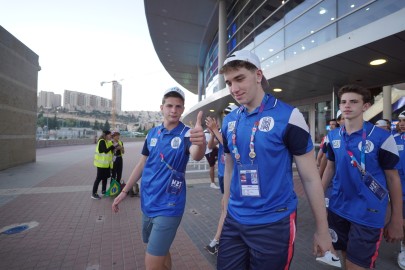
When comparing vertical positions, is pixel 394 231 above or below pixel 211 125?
below

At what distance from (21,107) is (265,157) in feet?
55.2

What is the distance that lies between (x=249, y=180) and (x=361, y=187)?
1.40 m

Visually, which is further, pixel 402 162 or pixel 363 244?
pixel 402 162

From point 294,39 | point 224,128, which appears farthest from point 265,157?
point 294,39

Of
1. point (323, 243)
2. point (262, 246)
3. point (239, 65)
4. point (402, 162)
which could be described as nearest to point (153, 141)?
point (239, 65)

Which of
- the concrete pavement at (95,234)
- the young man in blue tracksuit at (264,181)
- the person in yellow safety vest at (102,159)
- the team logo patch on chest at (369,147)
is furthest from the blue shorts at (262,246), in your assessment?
the person in yellow safety vest at (102,159)

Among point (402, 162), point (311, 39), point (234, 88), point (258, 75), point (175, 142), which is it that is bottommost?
point (402, 162)

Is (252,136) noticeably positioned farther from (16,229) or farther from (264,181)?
(16,229)

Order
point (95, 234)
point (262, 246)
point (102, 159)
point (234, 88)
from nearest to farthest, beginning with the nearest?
1. point (262, 246)
2. point (234, 88)
3. point (95, 234)
4. point (102, 159)

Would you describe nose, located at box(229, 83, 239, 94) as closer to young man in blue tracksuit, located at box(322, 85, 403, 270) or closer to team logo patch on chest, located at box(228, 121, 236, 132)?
team logo patch on chest, located at box(228, 121, 236, 132)

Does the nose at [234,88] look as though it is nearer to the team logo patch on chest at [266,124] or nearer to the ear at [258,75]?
the ear at [258,75]

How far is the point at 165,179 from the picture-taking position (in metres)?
2.61

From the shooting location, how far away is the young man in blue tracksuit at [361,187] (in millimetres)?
2369

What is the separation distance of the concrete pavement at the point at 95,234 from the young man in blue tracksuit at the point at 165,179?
1.39 m
